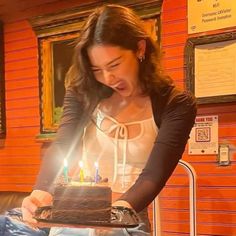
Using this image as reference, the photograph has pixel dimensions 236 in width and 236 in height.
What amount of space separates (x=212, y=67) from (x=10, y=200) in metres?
1.64

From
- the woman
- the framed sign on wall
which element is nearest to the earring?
the woman

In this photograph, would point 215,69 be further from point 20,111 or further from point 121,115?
point 20,111

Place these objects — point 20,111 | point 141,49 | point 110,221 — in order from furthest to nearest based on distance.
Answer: point 20,111 → point 141,49 → point 110,221

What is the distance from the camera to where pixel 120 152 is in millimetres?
1277

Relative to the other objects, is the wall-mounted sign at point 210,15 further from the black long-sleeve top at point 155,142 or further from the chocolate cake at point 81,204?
the chocolate cake at point 81,204

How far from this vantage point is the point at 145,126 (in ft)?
4.25

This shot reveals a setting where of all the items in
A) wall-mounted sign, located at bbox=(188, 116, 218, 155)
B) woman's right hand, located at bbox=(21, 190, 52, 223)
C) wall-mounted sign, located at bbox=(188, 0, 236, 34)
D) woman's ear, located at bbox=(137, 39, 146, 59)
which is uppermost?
wall-mounted sign, located at bbox=(188, 0, 236, 34)

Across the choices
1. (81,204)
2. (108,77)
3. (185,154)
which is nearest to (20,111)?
(185,154)

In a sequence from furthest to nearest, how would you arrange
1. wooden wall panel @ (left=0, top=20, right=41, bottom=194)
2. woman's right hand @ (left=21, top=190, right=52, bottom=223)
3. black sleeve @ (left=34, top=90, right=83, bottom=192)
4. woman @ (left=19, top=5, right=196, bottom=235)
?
1. wooden wall panel @ (left=0, top=20, right=41, bottom=194)
2. black sleeve @ (left=34, top=90, right=83, bottom=192)
3. woman @ (left=19, top=5, right=196, bottom=235)
4. woman's right hand @ (left=21, top=190, right=52, bottom=223)

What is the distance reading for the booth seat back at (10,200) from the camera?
3.04 metres

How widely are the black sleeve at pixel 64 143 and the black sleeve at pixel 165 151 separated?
0.92 feet

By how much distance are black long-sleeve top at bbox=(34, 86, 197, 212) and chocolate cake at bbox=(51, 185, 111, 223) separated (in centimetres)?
8

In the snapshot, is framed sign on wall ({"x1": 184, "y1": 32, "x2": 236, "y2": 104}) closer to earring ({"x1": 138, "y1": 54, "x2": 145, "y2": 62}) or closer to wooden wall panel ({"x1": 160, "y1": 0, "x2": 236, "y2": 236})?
wooden wall panel ({"x1": 160, "y1": 0, "x2": 236, "y2": 236})

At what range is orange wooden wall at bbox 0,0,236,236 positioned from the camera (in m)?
2.48
